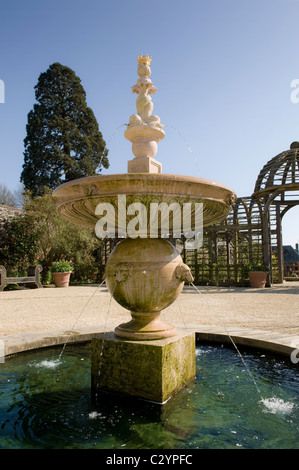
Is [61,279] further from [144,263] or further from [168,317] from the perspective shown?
[144,263]

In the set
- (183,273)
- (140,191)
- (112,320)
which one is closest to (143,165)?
(140,191)

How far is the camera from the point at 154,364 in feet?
8.27

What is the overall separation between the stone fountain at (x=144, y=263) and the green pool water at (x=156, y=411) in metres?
0.19

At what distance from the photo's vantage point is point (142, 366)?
257 cm

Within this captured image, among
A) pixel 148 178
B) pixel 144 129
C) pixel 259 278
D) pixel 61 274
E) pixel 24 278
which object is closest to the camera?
pixel 148 178

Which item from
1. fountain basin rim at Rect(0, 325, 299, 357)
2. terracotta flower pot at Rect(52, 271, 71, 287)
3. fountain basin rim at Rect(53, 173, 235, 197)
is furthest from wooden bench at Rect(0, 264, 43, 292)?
fountain basin rim at Rect(53, 173, 235, 197)

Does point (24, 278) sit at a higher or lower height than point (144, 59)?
lower

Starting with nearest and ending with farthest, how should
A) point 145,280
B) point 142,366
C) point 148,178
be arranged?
point 148,178, point 142,366, point 145,280

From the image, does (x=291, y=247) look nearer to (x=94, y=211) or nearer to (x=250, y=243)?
(x=250, y=243)

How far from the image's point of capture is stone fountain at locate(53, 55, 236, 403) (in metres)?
2.48

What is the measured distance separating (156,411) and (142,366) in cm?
34

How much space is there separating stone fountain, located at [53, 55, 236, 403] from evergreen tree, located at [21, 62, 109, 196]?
20.1 m

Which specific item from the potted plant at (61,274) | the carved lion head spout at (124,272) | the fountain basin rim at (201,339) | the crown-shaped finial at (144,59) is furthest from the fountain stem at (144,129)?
the potted plant at (61,274)

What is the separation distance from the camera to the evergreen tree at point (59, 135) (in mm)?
22656
